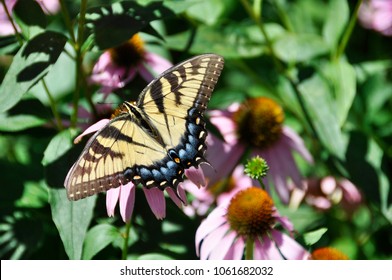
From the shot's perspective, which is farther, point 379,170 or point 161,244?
point 379,170

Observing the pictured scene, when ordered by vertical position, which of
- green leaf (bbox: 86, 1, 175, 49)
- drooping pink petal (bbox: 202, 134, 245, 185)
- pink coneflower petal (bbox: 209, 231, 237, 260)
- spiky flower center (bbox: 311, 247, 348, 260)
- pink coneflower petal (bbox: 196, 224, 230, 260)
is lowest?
drooping pink petal (bbox: 202, 134, 245, 185)

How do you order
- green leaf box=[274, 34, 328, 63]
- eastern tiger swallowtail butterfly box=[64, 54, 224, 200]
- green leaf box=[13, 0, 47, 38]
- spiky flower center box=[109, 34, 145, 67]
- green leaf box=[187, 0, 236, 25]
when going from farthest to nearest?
green leaf box=[187, 0, 236, 25] < green leaf box=[274, 34, 328, 63] < spiky flower center box=[109, 34, 145, 67] < green leaf box=[13, 0, 47, 38] < eastern tiger swallowtail butterfly box=[64, 54, 224, 200]

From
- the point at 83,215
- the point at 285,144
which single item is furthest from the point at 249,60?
the point at 83,215

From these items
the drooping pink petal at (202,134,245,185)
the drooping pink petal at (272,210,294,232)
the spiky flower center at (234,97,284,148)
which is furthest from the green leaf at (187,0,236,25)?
the drooping pink petal at (272,210,294,232)

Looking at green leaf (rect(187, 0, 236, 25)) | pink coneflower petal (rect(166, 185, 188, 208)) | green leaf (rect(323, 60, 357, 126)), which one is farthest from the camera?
green leaf (rect(187, 0, 236, 25))

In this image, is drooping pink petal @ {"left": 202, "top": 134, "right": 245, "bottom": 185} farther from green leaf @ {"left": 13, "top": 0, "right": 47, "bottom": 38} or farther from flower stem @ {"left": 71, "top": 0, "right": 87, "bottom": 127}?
green leaf @ {"left": 13, "top": 0, "right": 47, "bottom": 38}
